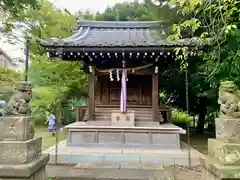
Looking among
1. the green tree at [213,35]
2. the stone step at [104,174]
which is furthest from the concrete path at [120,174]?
the green tree at [213,35]

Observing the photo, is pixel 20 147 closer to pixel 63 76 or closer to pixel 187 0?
pixel 187 0

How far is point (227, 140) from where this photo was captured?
3.26m

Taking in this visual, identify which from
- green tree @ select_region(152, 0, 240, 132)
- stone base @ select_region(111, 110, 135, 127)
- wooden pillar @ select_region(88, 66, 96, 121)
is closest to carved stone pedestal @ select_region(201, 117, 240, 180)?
green tree @ select_region(152, 0, 240, 132)

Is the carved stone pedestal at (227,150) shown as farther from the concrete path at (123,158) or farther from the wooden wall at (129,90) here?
the wooden wall at (129,90)

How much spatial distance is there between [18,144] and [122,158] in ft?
12.5

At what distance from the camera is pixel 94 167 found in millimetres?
5988

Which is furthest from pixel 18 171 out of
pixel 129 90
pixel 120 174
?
pixel 129 90

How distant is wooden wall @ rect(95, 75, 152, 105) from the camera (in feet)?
31.2

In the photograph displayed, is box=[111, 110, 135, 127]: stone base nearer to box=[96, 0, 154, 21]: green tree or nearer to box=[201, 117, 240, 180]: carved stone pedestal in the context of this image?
box=[201, 117, 240, 180]: carved stone pedestal

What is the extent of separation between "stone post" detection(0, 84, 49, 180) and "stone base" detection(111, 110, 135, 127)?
464 centimetres

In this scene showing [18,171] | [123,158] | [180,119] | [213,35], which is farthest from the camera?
[180,119]

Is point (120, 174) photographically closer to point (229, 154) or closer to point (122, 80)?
point (229, 154)

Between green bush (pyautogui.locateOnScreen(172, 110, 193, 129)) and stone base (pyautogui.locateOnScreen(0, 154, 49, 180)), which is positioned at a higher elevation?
stone base (pyautogui.locateOnScreen(0, 154, 49, 180))

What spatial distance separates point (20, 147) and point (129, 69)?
18.7 ft
